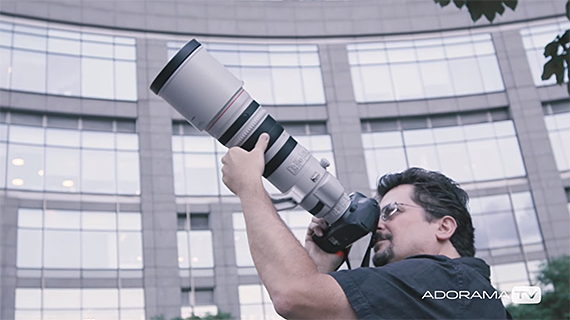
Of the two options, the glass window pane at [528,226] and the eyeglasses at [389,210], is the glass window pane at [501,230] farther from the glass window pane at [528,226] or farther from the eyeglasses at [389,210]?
the eyeglasses at [389,210]

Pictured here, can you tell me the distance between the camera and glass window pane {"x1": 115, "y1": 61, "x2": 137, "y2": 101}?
A: 81.4ft

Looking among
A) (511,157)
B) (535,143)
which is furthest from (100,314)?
(535,143)

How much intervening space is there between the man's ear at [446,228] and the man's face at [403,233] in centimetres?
2

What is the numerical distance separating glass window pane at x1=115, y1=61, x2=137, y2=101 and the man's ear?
23128mm

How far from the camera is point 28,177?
22.9m

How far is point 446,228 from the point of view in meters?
2.61

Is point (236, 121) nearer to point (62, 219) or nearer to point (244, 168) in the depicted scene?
point (244, 168)

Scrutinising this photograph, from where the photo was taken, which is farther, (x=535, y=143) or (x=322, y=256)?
(x=535, y=143)

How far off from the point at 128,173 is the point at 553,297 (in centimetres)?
1460

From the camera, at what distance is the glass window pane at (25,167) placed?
2272 cm

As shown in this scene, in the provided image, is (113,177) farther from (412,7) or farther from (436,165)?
(412,7)

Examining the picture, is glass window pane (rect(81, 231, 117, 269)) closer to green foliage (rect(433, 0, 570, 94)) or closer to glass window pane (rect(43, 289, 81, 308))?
glass window pane (rect(43, 289, 81, 308))

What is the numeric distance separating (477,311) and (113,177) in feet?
74.2

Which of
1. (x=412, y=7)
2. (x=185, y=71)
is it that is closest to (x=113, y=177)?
(x=412, y=7)
